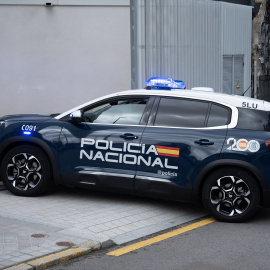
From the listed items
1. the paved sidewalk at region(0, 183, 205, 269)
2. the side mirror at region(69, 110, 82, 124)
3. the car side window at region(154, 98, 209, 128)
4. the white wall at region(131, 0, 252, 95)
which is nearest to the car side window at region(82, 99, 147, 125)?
the side mirror at region(69, 110, 82, 124)

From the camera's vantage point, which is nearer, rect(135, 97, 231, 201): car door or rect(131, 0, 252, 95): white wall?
rect(135, 97, 231, 201): car door

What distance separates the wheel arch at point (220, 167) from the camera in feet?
24.8

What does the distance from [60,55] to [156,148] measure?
6.10 m

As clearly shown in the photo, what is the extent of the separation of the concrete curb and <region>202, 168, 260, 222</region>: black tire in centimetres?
168

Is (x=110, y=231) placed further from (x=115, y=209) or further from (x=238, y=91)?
(x=238, y=91)

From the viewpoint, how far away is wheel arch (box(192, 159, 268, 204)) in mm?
7555

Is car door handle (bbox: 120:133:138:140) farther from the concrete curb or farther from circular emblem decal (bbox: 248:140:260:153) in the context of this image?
the concrete curb

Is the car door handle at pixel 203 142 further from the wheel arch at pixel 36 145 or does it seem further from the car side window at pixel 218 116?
the wheel arch at pixel 36 145

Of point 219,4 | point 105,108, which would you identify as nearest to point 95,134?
point 105,108

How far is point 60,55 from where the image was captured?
1346 cm

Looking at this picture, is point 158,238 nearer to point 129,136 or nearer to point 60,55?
point 129,136

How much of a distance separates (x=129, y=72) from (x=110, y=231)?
7476mm

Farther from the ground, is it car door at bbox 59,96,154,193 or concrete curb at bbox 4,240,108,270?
car door at bbox 59,96,154,193

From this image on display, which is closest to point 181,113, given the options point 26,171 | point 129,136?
point 129,136
